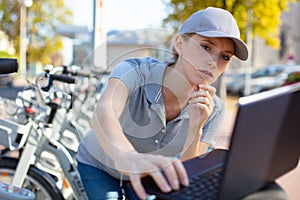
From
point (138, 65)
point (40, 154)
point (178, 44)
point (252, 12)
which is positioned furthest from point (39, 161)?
point (252, 12)

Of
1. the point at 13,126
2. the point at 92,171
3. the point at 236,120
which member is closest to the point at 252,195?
the point at 236,120

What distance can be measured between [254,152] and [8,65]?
903 mm

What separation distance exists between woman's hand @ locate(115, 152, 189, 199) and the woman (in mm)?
25

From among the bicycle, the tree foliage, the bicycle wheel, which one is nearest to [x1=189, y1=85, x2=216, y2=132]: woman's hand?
the bicycle

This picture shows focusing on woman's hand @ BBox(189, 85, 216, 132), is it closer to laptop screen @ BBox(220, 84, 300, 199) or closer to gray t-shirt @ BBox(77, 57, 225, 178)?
gray t-shirt @ BBox(77, 57, 225, 178)

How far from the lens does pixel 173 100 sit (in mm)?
1571

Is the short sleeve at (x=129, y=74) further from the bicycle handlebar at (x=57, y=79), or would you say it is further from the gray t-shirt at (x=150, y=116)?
the bicycle handlebar at (x=57, y=79)

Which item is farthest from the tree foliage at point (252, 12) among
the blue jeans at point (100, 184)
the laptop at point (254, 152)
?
the laptop at point (254, 152)

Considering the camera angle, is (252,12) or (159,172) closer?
(159,172)

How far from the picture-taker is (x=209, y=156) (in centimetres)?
143

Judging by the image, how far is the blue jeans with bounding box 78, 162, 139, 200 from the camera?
5.97 feet

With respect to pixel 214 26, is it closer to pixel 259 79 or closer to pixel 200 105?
pixel 200 105

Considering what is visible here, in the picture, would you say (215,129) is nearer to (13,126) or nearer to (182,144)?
(182,144)

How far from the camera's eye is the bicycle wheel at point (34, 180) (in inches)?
114
